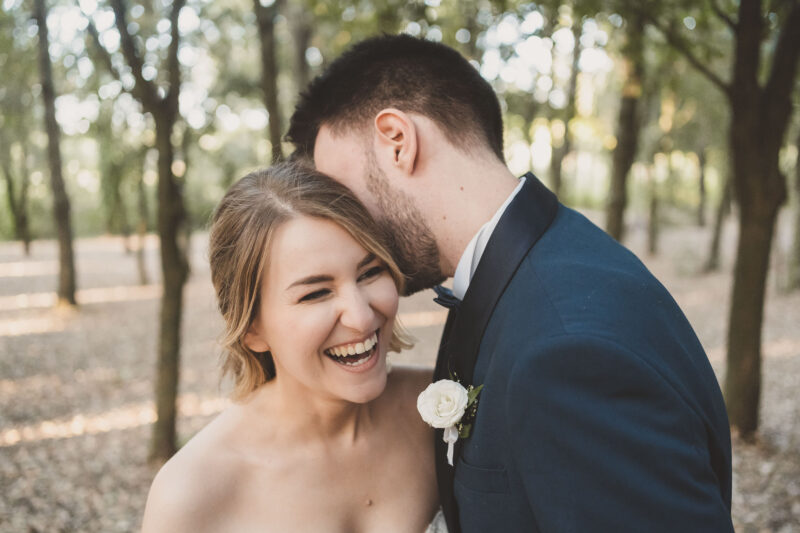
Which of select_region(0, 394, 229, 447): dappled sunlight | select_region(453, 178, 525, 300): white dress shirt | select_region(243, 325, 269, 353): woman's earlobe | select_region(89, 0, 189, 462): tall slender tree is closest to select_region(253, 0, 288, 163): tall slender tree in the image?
select_region(89, 0, 189, 462): tall slender tree

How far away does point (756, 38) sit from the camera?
4.82 meters

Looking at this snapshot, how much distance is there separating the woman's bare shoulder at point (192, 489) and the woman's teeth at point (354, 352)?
0.55 metres

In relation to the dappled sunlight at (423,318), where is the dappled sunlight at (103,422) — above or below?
above

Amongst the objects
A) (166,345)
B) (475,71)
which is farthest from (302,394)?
(166,345)

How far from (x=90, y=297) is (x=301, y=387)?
15656mm

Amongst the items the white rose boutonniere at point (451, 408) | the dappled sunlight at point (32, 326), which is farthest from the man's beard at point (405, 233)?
the dappled sunlight at point (32, 326)

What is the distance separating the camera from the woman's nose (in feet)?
6.11

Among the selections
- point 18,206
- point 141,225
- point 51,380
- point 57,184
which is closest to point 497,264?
point 51,380

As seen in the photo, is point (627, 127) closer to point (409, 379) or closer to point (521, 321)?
point (409, 379)

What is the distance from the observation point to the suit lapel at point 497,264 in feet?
5.22

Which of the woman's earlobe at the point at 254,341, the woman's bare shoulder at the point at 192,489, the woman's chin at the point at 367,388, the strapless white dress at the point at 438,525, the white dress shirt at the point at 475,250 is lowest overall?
the strapless white dress at the point at 438,525

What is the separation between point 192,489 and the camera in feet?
6.27

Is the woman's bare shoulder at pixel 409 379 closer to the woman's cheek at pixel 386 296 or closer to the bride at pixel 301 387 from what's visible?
the bride at pixel 301 387

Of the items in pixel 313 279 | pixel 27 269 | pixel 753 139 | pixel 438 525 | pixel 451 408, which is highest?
Result: pixel 753 139
